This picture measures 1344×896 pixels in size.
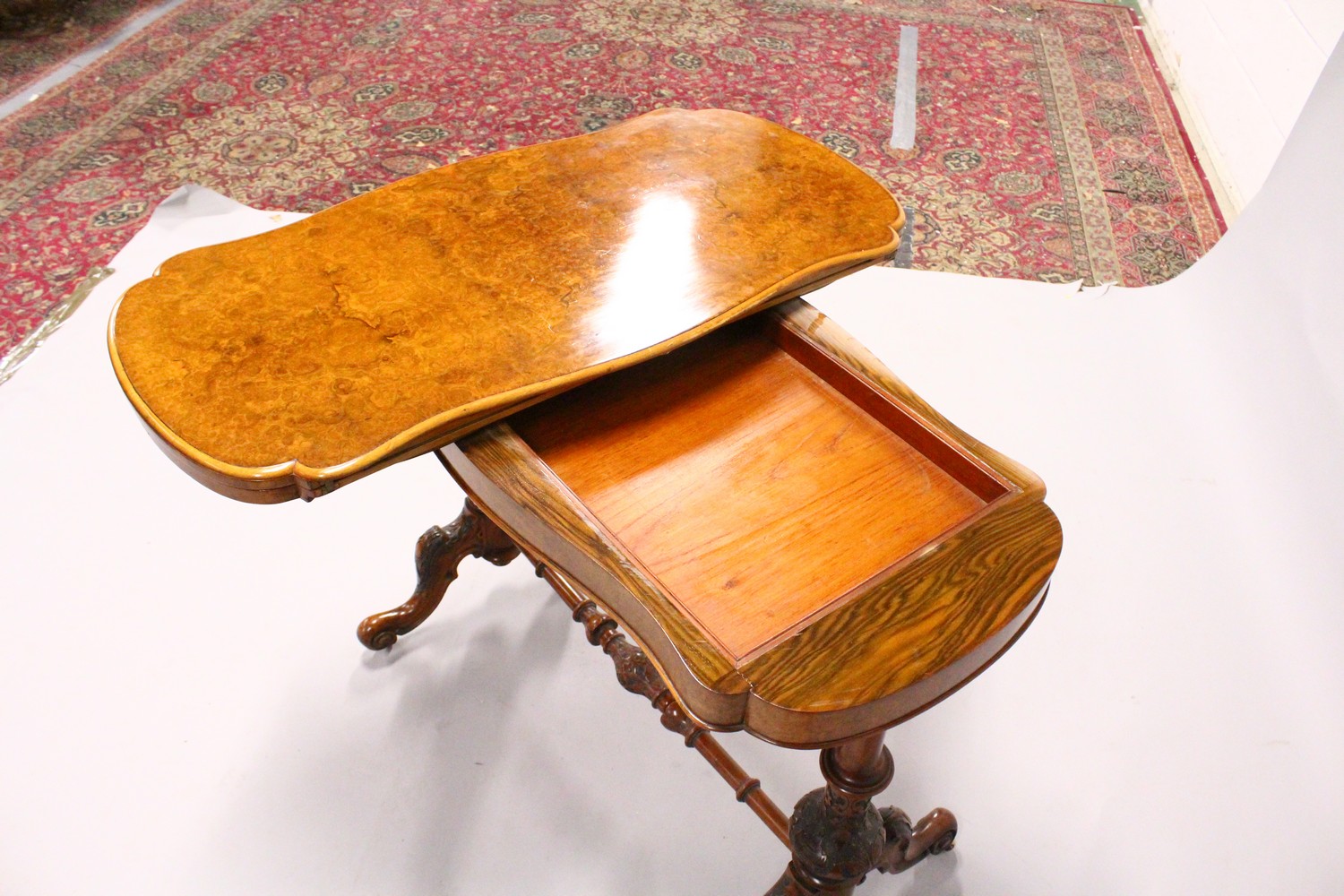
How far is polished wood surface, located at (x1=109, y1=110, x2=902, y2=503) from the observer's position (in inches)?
40.3

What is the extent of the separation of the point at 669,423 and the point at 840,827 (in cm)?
49

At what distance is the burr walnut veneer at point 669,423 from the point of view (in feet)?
3.14

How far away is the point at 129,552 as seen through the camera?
174cm

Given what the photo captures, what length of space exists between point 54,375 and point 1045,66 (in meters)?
2.92

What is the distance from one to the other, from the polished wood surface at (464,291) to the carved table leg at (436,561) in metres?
0.43

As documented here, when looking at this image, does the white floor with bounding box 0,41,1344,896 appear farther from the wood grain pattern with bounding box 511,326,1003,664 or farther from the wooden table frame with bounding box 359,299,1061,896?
the wood grain pattern with bounding box 511,326,1003,664

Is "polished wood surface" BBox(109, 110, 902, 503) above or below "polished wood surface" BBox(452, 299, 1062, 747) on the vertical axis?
above

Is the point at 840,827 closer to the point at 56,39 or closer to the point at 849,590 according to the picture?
the point at 849,590

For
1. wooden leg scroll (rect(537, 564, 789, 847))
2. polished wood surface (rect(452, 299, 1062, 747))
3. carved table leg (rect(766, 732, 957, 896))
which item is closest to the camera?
polished wood surface (rect(452, 299, 1062, 747))

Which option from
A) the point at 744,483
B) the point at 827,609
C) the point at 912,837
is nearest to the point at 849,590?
the point at 827,609

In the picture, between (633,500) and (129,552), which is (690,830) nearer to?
(633,500)

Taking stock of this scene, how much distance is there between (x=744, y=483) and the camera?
1.13 metres

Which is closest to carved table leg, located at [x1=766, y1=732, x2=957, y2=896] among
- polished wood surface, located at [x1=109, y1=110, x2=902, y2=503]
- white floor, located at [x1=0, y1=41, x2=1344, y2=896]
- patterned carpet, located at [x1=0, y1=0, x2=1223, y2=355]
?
white floor, located at [x1=0, y1=41, x2=1344, y2=896]

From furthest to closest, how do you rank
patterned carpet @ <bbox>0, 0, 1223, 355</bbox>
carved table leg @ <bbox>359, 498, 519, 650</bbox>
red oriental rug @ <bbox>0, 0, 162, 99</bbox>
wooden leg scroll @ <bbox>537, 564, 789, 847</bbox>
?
red oriental rug @ <bbox>0, 0, 162, 99</bbox>
patterned carpet @ <bbox>0, 0, 1223, 355</bbox>
carved table leg @ <bbox>359, 498, 519, 650</bbox>
wooden leg scroll @ <bbox>537, 564, 789, 847</bbox>
